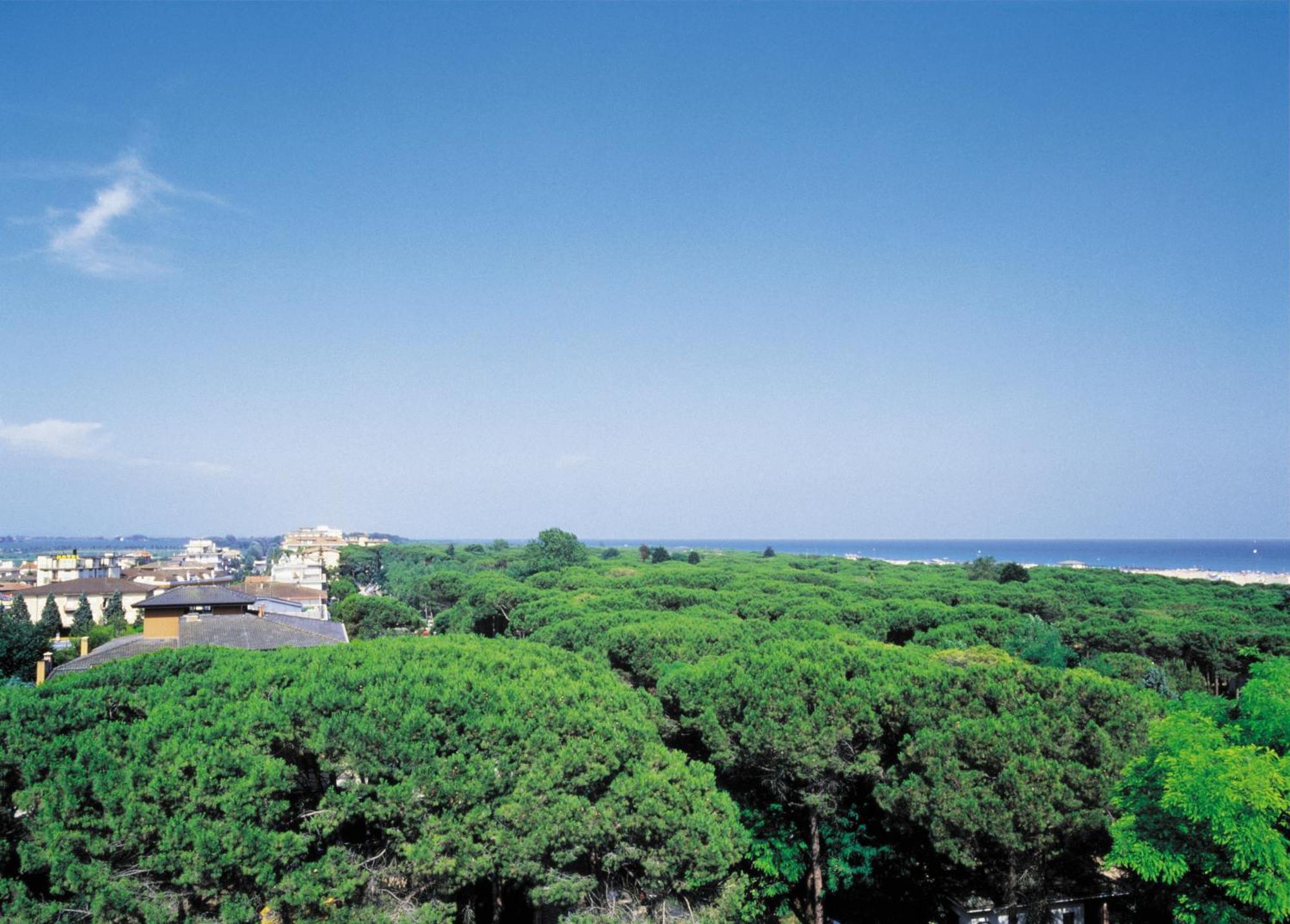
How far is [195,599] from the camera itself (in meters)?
29.5

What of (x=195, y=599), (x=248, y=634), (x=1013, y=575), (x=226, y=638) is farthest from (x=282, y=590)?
(x=1013, y=575)

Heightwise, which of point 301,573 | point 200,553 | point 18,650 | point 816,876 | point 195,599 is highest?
point 195,599

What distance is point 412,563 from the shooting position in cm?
10238

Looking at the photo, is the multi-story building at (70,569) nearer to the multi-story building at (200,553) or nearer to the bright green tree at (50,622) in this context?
the bright green tree at (50,622)

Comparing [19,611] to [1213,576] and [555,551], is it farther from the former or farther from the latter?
[1213,576]

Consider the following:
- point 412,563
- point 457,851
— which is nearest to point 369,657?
point 457,851

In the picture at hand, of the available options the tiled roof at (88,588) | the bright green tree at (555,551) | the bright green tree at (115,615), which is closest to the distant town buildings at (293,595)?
the bright green tree at (115,615)

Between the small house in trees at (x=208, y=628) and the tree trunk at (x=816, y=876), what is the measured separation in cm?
1522

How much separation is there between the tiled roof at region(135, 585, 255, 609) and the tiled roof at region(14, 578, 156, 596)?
34.7m

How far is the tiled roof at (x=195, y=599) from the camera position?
2912 cm

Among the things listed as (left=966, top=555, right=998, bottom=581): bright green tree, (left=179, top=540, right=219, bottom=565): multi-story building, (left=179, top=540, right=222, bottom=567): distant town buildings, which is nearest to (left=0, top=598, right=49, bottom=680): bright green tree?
(left=966, top=555, right=998, bottom=581): bright green tree

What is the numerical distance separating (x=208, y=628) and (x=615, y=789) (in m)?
19.2

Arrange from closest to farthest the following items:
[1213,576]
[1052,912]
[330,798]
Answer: [330,798] → [1052,912] → [1213,576]

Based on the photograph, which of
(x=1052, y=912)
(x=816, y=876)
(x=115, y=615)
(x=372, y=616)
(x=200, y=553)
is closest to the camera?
(x=1052, y=912)
